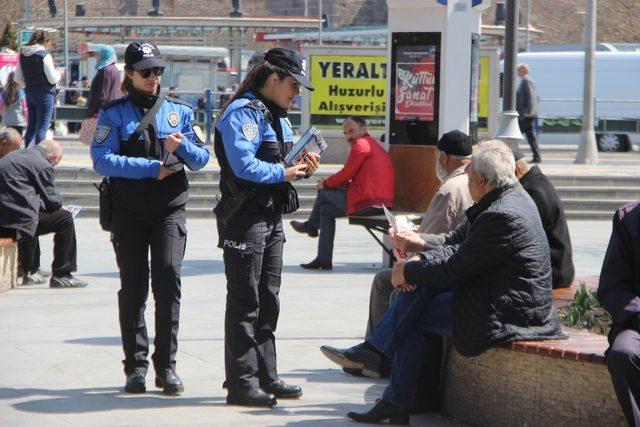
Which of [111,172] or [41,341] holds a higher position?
[111,172]

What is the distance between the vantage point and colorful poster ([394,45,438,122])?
11.5 m

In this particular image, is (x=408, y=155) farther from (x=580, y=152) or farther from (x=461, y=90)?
(x=580, y=152)

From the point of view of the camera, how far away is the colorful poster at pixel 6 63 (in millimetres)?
20880

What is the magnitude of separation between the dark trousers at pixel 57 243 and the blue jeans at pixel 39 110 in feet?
15.2

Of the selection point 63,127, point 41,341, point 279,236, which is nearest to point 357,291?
point 41,341

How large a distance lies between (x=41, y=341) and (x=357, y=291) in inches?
126

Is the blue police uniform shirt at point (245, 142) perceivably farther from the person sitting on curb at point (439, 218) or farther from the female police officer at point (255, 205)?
the person sitting on curb at point (439, 218)

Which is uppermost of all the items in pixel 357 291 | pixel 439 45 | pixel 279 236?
pixel 439 45

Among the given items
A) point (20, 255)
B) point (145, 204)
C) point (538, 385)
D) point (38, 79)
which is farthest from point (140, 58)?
point (38, 79)

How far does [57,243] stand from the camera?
10.3m

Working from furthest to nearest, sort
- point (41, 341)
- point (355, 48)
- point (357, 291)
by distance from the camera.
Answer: point (355, 48), point (357, 291), point (41, 341)

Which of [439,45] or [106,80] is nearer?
[439,45]

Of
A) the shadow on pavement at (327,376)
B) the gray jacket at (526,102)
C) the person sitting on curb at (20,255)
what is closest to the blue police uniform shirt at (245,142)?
the shadow on pavement at (327,376)

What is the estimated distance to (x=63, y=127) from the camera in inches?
1217
